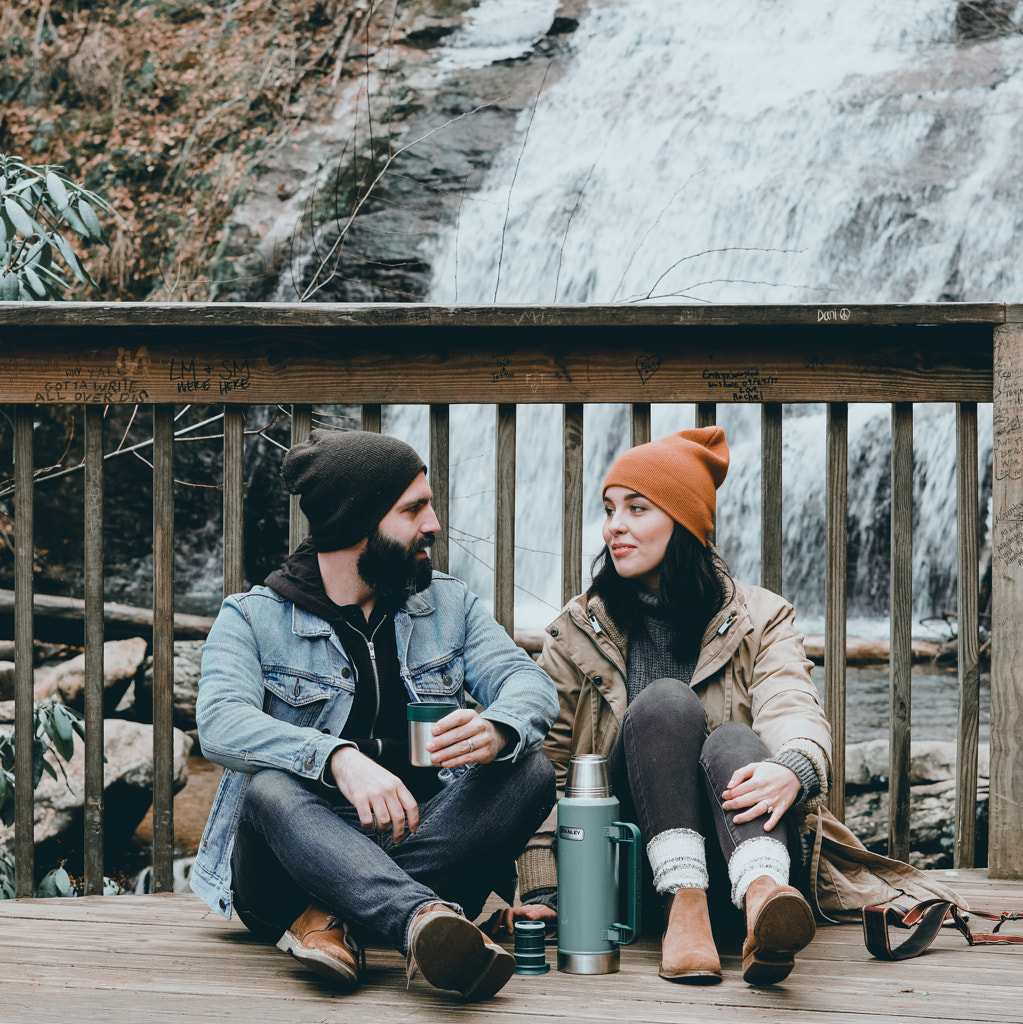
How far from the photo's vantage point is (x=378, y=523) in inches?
90.3

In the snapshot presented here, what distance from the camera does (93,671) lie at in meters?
2.67

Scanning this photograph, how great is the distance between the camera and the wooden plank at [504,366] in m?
2.66

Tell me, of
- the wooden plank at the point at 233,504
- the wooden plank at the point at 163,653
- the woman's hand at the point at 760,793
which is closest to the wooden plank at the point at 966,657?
the woman's hand at the point at 760,793

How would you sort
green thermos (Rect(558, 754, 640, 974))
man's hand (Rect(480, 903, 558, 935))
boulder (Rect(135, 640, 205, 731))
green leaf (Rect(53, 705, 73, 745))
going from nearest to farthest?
green thermos (Rect(558, 754, 640, 974)), man's hand (Rect(480, 903, 558, 935)), green leaf (Rect(53, 705, 73, 745)), boulder (Rect(135, 640, 205, 731))

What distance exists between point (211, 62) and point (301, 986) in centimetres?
813

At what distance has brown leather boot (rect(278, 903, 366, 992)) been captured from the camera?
1.92 m

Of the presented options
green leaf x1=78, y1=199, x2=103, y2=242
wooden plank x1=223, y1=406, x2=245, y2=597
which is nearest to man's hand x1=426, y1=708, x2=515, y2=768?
wooden plank x1=223, y1=406, x2=245, y2=597

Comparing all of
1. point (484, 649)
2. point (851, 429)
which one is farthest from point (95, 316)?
point (851, 429)

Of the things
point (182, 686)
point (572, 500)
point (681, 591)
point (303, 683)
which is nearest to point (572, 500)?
point (572, 500)

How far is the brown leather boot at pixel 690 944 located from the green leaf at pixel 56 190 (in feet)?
9.08

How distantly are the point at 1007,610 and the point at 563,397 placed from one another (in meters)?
1.12

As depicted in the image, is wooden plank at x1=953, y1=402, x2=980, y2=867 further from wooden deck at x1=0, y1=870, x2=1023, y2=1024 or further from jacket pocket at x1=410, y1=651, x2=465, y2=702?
jacket pocket at x1=410, y1=651, x2=465, y2=702

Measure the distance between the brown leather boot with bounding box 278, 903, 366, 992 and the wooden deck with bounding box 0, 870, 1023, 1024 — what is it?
40 mm

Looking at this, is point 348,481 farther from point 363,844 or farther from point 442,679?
point 363,844
